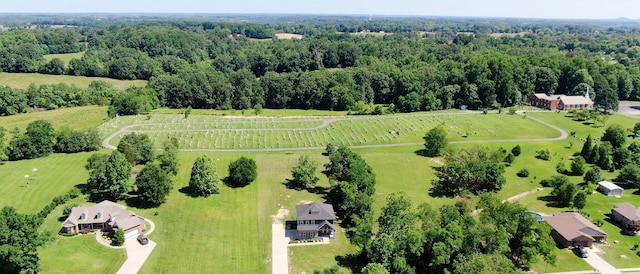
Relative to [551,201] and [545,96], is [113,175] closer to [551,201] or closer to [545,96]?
[551,201]

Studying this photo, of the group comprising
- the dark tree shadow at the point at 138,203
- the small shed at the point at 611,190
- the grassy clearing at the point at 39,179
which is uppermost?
the small shed at the point at 611,190

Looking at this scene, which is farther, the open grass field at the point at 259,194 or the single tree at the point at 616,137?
the single tree at the point at 616,137

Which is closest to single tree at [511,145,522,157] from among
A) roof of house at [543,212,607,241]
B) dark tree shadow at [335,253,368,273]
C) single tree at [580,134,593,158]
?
single tree at [580,134,593,158]

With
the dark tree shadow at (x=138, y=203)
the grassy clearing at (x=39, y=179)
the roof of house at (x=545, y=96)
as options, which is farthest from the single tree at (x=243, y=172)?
the roof of house at (x=545, y=96)

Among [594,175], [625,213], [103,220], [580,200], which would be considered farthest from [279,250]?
[594,175]

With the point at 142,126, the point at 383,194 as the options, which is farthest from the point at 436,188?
the point at 142,126

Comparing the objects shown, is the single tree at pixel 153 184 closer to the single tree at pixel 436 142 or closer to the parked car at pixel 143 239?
the parked car at pixel 143 239

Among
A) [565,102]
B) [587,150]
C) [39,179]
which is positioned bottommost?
[39,179]

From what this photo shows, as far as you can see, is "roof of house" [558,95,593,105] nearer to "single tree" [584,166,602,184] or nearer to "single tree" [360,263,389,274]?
"single tree" [584,166,602,184]
